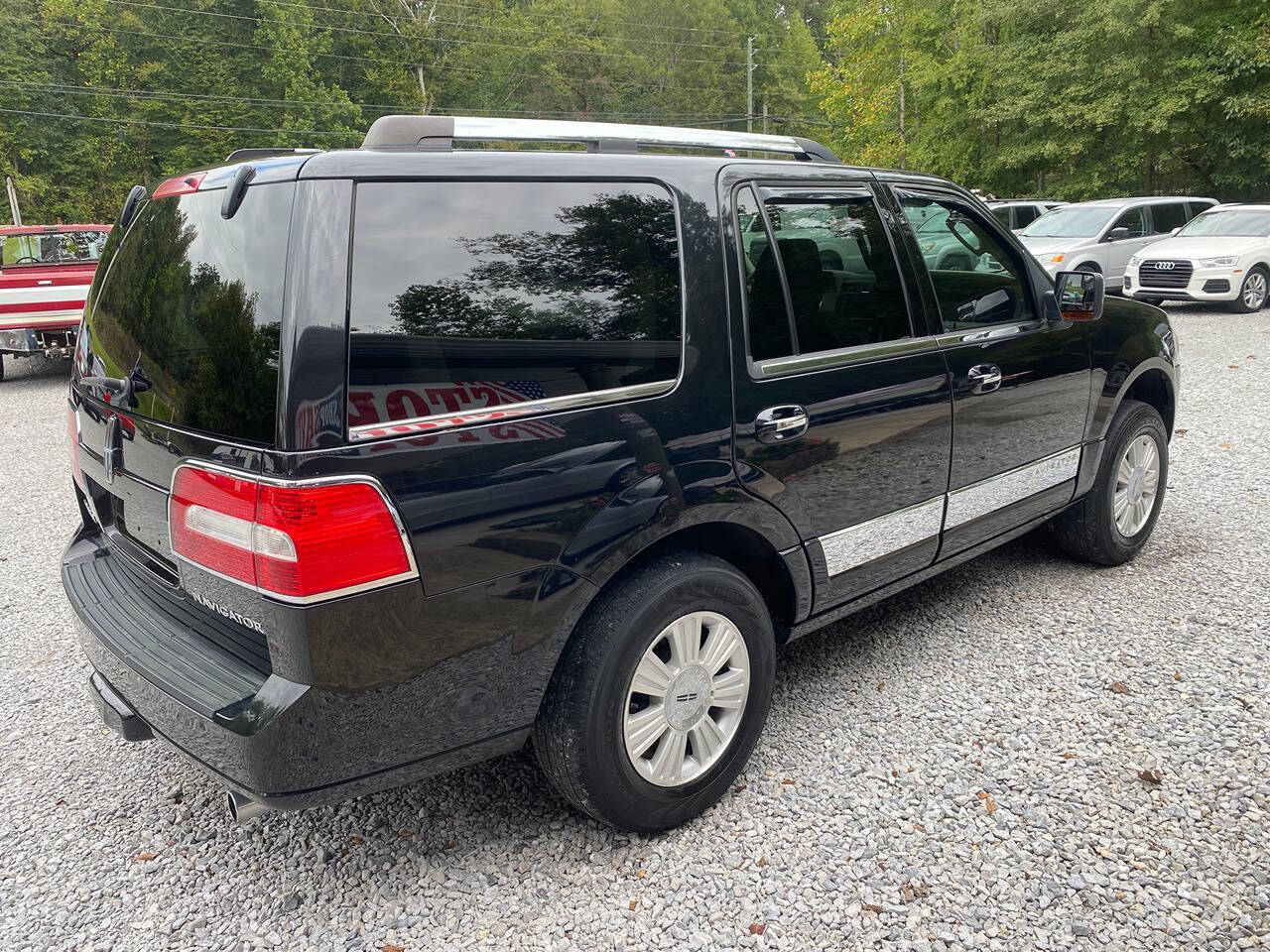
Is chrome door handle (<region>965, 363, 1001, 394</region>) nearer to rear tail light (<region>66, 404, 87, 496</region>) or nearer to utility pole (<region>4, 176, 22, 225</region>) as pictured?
rear tail light (<region>66, 404, 87, 496</region>)

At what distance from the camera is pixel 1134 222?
50.8 ft

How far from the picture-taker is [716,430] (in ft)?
8.44

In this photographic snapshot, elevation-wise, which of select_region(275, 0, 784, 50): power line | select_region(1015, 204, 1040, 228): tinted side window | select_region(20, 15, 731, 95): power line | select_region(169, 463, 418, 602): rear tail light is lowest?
select_region(169, 463, 418, 602): rear tail light

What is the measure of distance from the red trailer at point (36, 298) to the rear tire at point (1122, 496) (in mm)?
11244

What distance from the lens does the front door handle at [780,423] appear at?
270cm

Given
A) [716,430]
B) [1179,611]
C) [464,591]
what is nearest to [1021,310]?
[1179,611]

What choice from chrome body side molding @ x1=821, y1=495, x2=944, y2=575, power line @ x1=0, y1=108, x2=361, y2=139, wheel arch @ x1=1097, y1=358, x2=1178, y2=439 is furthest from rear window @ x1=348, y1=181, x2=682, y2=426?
power line @ x1=0, y1=108, x2=361, y2=139

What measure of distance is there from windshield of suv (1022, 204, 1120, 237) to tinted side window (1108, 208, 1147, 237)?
32 centimetres

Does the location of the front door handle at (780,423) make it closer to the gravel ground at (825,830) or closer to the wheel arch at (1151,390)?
the gravel ground at (825,830)

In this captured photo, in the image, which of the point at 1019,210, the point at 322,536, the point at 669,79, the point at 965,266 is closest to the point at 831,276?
the point at 965,266

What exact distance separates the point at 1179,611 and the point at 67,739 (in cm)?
453

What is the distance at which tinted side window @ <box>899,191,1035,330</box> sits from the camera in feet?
11.1

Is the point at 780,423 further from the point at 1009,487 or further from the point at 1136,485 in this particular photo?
the point at 1136,485

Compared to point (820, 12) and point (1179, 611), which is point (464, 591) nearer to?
point (1179, 611)
